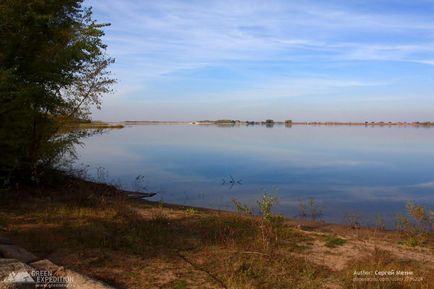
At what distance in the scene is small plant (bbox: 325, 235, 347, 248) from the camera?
402 inches

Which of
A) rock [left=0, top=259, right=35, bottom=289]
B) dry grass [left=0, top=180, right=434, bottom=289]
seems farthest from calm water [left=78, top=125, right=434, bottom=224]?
rock [left=0, top=259, right=35, bottom=289]

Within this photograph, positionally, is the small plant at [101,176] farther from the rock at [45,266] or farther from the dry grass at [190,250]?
the rock at [45,266]

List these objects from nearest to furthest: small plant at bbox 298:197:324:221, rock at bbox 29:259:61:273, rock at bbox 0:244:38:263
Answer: rock at bbox 29:259:61:273 < rock at bbox 0:244:38:263 < small plant at bbox 298:197:324:221

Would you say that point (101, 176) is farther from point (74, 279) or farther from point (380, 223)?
point (74, 279)

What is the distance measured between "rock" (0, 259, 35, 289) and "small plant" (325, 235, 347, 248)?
6.78 m

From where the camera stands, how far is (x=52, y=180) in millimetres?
17672

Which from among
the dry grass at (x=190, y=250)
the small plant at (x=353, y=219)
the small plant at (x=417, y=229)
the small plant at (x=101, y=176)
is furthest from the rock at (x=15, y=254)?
the small plant at (x=101, y=176)

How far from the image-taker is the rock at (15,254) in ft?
23.4

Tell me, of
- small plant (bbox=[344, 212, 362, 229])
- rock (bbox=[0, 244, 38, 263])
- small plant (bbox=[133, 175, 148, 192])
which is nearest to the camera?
rock (bbox=[0, 244, 38, 263])

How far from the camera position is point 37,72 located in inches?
539

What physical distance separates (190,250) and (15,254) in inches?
140

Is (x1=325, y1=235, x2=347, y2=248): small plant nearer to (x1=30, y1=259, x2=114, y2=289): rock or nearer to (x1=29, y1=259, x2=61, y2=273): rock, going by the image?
(x1=30, y1=259, x2=114, y2=289): rock

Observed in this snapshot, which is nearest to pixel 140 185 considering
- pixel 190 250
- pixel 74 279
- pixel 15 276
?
pixel 190 250

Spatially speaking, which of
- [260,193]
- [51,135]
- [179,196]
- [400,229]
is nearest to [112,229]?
[51,135]
